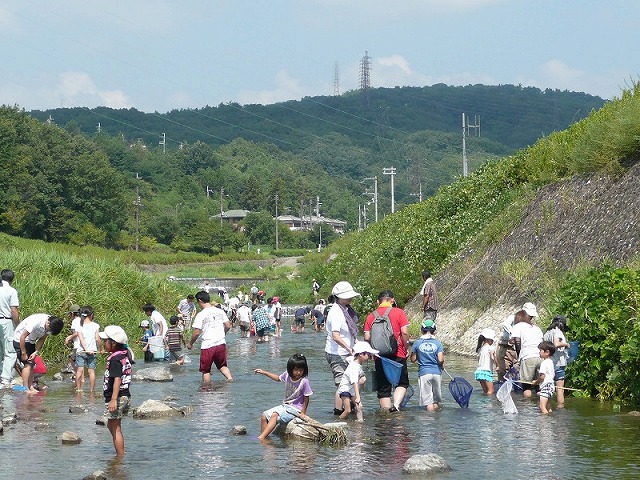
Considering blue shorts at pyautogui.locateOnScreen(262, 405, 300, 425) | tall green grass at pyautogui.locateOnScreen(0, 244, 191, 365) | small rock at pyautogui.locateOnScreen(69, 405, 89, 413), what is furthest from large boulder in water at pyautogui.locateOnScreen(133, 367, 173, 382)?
blue shorts at pyautogui.locateOnScreen(262, 405, 300, 425)

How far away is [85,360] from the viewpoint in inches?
715

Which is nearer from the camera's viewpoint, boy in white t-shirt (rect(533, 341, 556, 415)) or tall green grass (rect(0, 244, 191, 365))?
boy in white t-shirt (rect(533, 341, 556, 415))

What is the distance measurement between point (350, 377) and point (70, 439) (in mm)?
3873

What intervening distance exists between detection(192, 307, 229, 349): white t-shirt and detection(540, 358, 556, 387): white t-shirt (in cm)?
667

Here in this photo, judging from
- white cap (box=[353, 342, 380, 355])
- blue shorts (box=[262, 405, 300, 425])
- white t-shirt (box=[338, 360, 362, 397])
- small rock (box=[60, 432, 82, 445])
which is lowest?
small rock (box=[60, 432, 82, 445])

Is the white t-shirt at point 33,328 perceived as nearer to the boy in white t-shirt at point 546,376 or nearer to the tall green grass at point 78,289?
the tall green grass at point 78,289

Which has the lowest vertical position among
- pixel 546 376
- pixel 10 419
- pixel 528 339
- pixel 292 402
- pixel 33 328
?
pixel 10 419

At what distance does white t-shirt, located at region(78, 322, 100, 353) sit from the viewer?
707 inches

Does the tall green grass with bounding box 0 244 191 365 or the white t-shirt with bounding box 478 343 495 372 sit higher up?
the tall green grass with bounding box 0 244 191 365

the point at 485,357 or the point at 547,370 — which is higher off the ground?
the point at 485,357

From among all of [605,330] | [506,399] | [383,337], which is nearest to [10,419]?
[383,337]

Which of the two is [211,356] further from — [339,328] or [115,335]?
[115,335]

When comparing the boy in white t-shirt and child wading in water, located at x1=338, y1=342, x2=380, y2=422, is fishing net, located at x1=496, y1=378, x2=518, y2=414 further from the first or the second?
child wading in water, located at x1=338, y1=342, x2=380, y2=422

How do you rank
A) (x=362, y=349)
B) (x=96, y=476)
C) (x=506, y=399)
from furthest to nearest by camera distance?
(x=506, y=399), (x=362, y=349), (x=96, y=476)
